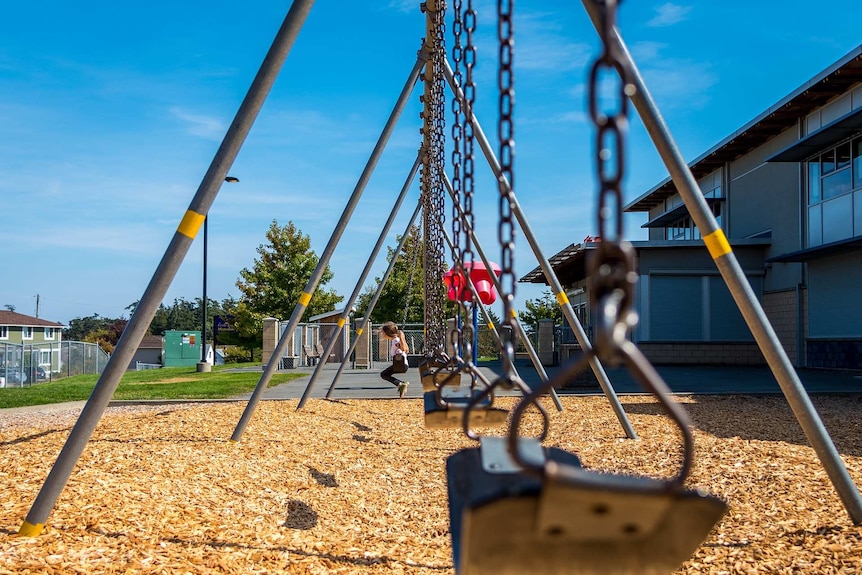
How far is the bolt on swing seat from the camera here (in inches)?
46.4

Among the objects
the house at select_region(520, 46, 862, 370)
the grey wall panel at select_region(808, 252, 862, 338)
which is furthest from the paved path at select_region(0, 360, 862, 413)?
the house at select_region(520, 46, 862, 370)

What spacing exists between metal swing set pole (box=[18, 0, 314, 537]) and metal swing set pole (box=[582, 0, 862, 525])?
72.2 inches

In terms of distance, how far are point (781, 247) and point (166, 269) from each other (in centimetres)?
2124

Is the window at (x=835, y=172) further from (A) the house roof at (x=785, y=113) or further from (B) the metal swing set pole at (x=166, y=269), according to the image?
(B) the metal swing set pole at (x=166, y=269)

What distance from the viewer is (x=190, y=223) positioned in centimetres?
402

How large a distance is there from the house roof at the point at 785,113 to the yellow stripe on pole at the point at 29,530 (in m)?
18.1

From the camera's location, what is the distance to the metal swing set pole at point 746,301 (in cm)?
381

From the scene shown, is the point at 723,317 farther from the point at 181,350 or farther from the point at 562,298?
the point at 181,350

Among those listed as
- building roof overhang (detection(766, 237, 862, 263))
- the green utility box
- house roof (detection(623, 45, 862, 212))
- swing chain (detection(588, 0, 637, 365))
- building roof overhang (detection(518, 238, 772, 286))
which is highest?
house roof (detection(623, 45, 862, 212))

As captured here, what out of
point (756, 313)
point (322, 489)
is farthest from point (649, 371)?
point (322, 489)

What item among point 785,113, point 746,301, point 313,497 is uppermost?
point 785,113

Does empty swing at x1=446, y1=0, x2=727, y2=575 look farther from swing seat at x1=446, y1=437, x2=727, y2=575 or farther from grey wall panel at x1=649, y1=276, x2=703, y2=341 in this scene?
grey wall panel at x1=649, y1=276, x2=703, y2=341

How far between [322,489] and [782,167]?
2026cm

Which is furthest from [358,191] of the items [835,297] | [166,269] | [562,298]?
[835,297]
